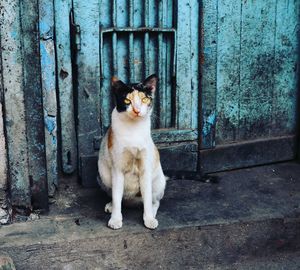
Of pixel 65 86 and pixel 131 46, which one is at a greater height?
pixel 131 46

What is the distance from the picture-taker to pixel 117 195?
3.30 meters

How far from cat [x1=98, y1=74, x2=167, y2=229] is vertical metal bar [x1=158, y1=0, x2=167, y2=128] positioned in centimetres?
65

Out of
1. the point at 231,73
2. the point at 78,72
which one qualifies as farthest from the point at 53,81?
the point at 231,73

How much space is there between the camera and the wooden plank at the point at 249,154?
13.9 feet

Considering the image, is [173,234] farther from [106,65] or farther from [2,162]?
[106,65]

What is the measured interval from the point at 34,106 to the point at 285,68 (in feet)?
6.66

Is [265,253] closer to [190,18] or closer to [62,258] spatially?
[62,258]

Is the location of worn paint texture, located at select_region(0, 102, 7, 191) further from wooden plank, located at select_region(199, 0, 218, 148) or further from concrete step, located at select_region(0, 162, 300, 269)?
wooden plank, located at select_region(199, 0, 218, 148)

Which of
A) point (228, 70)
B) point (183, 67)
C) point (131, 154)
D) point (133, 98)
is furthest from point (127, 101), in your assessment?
point (228, 70)

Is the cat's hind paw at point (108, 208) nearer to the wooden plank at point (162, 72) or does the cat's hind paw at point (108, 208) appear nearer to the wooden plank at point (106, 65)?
the wooden plank at point (106, 65)

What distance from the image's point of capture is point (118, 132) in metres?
3.24

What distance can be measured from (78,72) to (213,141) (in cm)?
114

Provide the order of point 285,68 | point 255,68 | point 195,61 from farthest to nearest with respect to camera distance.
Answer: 1. point 285,68
2. point 255,68
3. point 195,61

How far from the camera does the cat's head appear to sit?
309 cm
